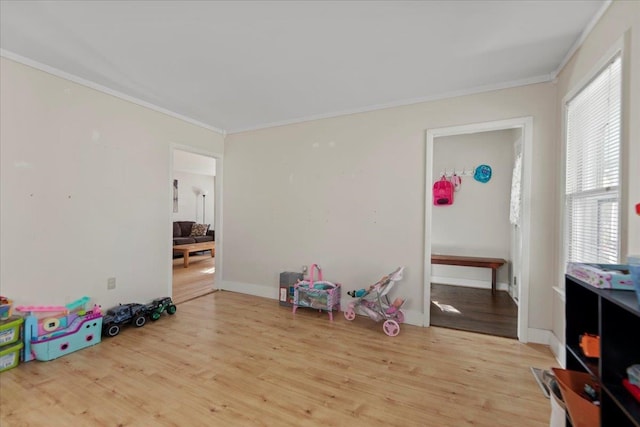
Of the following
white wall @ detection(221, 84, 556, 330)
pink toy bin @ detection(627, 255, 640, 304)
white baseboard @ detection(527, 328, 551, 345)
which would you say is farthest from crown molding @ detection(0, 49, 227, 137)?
white baseboard @ detection(527, 328, 551, 345)

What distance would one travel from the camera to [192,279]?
5180 mm

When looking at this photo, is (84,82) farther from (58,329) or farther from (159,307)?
(159,307)

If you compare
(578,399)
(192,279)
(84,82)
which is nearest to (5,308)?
(84,82)

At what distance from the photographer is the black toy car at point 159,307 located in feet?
10.4

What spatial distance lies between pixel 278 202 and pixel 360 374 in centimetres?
253

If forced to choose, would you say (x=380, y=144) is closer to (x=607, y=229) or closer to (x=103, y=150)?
(x=607, y=229)

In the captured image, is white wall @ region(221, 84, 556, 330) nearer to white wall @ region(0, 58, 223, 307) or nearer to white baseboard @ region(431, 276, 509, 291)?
white wall @ region(0, 58, 223, 307)

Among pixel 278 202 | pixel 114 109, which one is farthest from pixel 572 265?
pixel 114 109

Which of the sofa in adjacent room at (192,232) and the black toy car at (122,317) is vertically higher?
the sofa in adjacent room at (192,232)

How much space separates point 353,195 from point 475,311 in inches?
85.6

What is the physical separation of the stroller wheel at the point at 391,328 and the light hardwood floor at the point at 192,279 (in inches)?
109

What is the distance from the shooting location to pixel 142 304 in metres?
3.22

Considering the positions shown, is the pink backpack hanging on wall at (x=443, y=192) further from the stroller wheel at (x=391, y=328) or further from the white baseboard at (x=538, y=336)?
the stroller wheel at (x=391, y=328)

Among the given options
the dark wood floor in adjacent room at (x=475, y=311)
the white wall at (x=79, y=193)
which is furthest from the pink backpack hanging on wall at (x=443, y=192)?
the white wall at (x=79, y=193)
